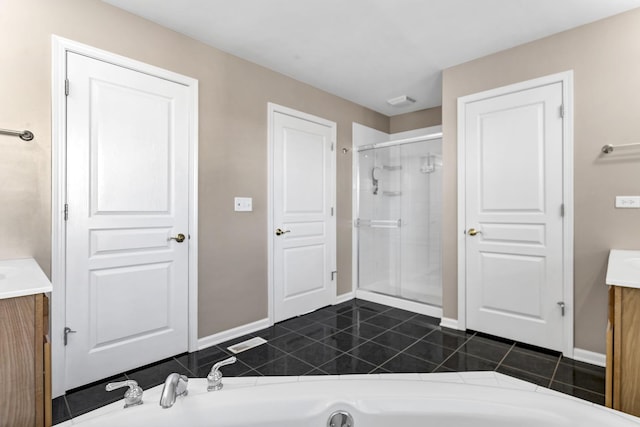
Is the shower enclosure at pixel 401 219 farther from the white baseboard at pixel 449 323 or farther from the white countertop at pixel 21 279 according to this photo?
the white countertop at pixel 21 279

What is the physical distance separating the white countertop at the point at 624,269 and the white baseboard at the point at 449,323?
50.7 inches

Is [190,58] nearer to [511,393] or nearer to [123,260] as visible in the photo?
[123,260]

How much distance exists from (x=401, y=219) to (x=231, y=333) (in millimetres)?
2153

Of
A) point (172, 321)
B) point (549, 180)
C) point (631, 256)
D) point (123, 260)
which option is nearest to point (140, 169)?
point (123, 260)

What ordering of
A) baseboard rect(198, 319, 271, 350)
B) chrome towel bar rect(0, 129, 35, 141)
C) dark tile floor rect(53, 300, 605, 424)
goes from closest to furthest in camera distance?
1. chrome towel bar rect(0, 129, 35, 141)
2. dark tile floor rect(53, 300, 605, 424)
3. baseboard rect(198, 319, 271, 350)

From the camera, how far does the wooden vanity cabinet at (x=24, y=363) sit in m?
1.22

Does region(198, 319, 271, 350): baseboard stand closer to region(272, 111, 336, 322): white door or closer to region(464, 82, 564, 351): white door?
region(272, 111, 336, 322): white door

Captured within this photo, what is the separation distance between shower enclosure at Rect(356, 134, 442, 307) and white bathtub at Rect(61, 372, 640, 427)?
2.20 meters

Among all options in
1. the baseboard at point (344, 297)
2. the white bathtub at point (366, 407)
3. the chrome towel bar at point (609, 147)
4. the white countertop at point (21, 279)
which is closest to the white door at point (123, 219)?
the white countertop at point (21, 279)

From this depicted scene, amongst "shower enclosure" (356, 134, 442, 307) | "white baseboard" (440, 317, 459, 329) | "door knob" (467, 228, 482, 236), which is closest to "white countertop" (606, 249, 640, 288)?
"door knob" (467, 228, 482, 236)

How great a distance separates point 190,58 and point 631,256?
3263 mm

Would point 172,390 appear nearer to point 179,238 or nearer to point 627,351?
point 179,238

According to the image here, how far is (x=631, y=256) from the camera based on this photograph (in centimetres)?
203

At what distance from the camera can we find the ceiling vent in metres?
3.76
